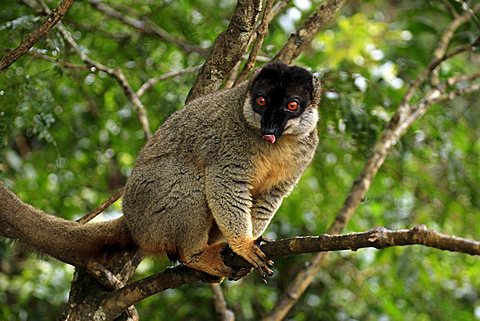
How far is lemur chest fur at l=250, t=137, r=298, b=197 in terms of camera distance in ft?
17.9

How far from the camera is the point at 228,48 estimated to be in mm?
5930

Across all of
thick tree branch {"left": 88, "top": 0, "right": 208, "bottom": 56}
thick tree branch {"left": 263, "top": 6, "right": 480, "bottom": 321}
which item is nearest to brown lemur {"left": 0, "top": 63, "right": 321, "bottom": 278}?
thick tree branch {"left": 263, "top": 6, "right": 480, "bottom": 321}

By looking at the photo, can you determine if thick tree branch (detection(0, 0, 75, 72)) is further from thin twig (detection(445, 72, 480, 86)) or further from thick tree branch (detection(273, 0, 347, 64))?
thin twig (detection(445, 72, 480, 86))

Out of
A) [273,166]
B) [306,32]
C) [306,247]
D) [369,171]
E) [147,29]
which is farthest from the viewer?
[147,29]

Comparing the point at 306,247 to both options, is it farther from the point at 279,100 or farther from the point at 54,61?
the point at 54,61

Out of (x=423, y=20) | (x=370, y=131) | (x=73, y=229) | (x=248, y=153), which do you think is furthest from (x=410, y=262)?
(x=73, y=229)

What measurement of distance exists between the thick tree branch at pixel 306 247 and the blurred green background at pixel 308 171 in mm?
2871

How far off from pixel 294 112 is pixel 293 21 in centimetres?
369

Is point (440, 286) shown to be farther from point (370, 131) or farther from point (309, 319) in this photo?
point (370, 131)

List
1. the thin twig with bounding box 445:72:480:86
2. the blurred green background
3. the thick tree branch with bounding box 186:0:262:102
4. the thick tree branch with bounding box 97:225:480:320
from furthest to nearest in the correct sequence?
1. the blurred green background
2. the thin twig with bounding box 445:72:480:86
3. the thick tree branch with bounding box 186:0:262:102
4. the thick tree branch with bounding box 97:225:480:320

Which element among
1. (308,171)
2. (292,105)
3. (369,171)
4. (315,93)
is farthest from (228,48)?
(308,171)

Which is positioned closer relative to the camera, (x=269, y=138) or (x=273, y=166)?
(x=269, y=138)

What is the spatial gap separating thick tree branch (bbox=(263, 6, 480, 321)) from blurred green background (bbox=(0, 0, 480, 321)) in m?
0.51

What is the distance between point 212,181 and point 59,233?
3.73 feet
